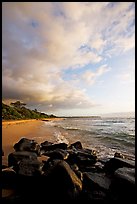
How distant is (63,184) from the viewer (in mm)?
3873

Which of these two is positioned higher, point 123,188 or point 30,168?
point 30,168

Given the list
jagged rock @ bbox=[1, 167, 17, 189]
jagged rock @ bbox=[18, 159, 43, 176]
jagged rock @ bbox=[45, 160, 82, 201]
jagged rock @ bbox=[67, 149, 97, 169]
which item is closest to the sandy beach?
jagged rock @ bbox=[1, 167, 17, 189]

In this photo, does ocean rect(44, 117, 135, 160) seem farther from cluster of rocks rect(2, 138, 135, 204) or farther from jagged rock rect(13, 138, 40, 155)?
cluster of rocks rect(2, 138, 135, 204)

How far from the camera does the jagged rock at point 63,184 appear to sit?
378 cm

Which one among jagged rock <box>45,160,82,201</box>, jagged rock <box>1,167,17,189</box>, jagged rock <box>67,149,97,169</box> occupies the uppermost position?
jagged rock <box>45,160,82,201</box>

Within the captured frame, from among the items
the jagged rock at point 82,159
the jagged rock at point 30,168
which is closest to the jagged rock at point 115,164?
the jagged rock at point 82,159

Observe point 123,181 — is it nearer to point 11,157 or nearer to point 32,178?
point 32,178

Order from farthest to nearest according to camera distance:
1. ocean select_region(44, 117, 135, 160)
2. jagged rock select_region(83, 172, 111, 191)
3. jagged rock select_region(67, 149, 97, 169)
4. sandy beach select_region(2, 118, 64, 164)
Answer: ocean select_region(44, 117, 135, 160), sandy beach select_region(2, 118, 64, 164), jagged rock select_region(67, 149, 97, 169), jagged rock select_region(83, 172, 111, 191)

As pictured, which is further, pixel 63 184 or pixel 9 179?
pixel 9 179

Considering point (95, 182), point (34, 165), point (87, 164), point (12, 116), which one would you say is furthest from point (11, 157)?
point (12, 116)

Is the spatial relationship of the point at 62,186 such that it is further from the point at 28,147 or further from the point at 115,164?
the point at 28,147

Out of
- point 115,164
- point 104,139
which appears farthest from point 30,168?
point 104,139

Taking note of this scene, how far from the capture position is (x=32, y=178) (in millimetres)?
4527

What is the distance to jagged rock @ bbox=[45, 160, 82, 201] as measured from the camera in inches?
149
